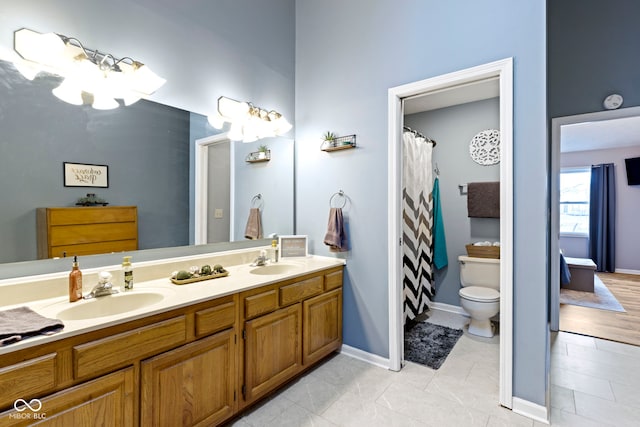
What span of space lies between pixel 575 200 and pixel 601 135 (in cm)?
201

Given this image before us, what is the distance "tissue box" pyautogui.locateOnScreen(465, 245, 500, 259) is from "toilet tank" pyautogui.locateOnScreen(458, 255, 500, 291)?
0.05m

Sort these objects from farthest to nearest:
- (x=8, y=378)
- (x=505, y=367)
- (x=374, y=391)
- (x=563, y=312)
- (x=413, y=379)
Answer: (x=563, y=312), (x=413, y=379), (x=374, y=391), (x=505, y=367), (x=8, y=378)

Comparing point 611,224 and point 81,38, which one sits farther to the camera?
point 611,224

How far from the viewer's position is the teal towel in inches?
139

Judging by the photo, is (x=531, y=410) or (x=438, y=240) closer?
(x=531, y=410)

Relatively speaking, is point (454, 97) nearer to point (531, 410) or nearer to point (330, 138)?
point (330, 138)

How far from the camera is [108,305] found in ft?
4.99

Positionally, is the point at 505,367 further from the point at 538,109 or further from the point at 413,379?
the point at 538,109

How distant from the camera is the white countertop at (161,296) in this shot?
1.12 metres

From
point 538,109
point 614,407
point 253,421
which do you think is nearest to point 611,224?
point 614,407

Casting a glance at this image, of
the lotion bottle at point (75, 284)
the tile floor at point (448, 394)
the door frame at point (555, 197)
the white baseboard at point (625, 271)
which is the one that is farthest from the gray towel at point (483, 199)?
the white baseboard at point (625, 271)

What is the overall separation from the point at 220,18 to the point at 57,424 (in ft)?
8.17

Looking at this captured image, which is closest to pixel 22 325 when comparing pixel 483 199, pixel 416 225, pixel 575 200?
pixel 416 225

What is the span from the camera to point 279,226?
272 centimetres
